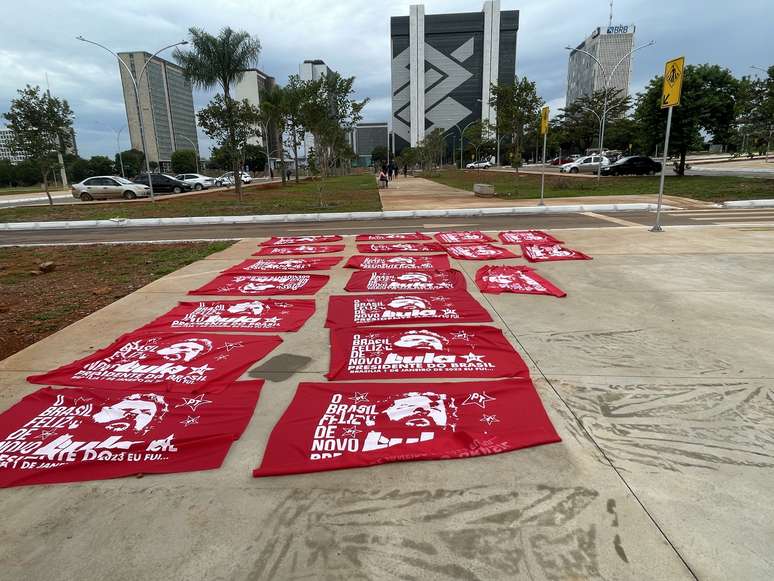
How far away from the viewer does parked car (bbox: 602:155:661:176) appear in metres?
34.1

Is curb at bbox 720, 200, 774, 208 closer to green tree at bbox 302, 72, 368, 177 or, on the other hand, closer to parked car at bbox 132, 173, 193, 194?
green tree at bbox 302, 72, 368, 177

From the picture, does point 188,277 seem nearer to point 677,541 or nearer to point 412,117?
point 677,541

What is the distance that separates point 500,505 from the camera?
7.91 feet

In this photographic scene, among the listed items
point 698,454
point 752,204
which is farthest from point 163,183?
point 698,454

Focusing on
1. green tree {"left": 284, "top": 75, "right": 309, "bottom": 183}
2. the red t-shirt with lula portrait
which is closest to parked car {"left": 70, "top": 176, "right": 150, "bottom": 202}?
green tree {"left": 284, "top": 75, "right": 309, "bottom": 183}

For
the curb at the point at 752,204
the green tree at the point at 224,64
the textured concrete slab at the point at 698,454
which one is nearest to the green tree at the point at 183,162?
the green tree at the point at 224,64

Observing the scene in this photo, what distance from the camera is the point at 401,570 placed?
2.04 m

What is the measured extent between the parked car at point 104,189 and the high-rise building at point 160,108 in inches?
2025

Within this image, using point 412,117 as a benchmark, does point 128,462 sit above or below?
below

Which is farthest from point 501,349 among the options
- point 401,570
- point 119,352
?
point 119,352

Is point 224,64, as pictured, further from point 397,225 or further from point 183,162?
point 183,162

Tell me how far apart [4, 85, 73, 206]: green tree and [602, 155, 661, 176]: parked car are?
3592cm

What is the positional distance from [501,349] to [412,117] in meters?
162

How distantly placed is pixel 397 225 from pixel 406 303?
350 inches
